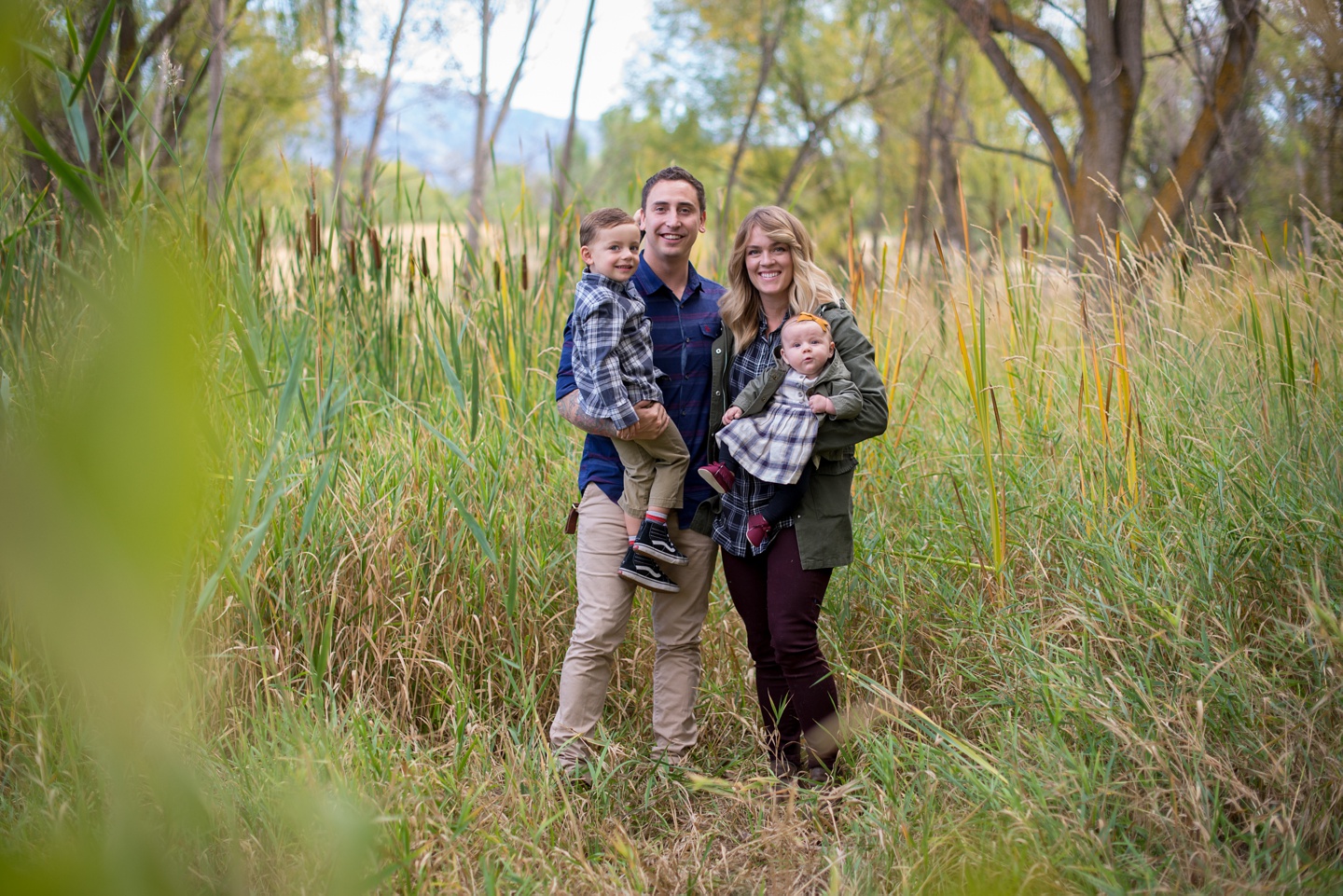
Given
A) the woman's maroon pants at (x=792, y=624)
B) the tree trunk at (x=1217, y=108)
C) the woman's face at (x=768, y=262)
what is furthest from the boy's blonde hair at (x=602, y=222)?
the tree trunk at (x=1217, y=108)

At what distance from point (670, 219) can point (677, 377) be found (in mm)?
423

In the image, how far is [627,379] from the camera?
239 centimetres

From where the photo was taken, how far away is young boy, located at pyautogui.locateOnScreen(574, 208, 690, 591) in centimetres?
234

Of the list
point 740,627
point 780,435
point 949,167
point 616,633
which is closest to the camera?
point 780,435

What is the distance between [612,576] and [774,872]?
2.78 feet

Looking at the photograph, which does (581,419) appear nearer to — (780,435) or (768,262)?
(780,435)

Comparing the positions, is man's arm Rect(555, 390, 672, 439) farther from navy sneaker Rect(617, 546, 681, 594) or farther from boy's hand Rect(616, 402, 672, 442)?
navy sneaker Rect(617, 546, 681, 594)

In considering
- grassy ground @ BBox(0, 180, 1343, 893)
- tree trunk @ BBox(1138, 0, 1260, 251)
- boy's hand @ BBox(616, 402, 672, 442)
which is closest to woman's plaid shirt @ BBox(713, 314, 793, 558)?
→ boy's hand @ BBox(616, 402, 672, 442)

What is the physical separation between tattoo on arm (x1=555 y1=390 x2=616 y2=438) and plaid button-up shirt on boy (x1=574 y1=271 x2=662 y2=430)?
0.12ft

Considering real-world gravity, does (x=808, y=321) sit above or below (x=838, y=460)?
above

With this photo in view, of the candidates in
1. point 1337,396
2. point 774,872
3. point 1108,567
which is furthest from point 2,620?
point 1337,396

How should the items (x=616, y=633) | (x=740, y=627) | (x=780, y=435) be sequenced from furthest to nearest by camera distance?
(x=740, y=627) → (x=616, y=633) → (x=780, y=435)

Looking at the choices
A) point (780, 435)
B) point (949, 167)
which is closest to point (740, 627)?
point (780, 435)

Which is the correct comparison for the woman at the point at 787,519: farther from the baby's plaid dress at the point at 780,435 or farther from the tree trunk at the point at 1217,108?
the tree trunk at the point at 1217,108
